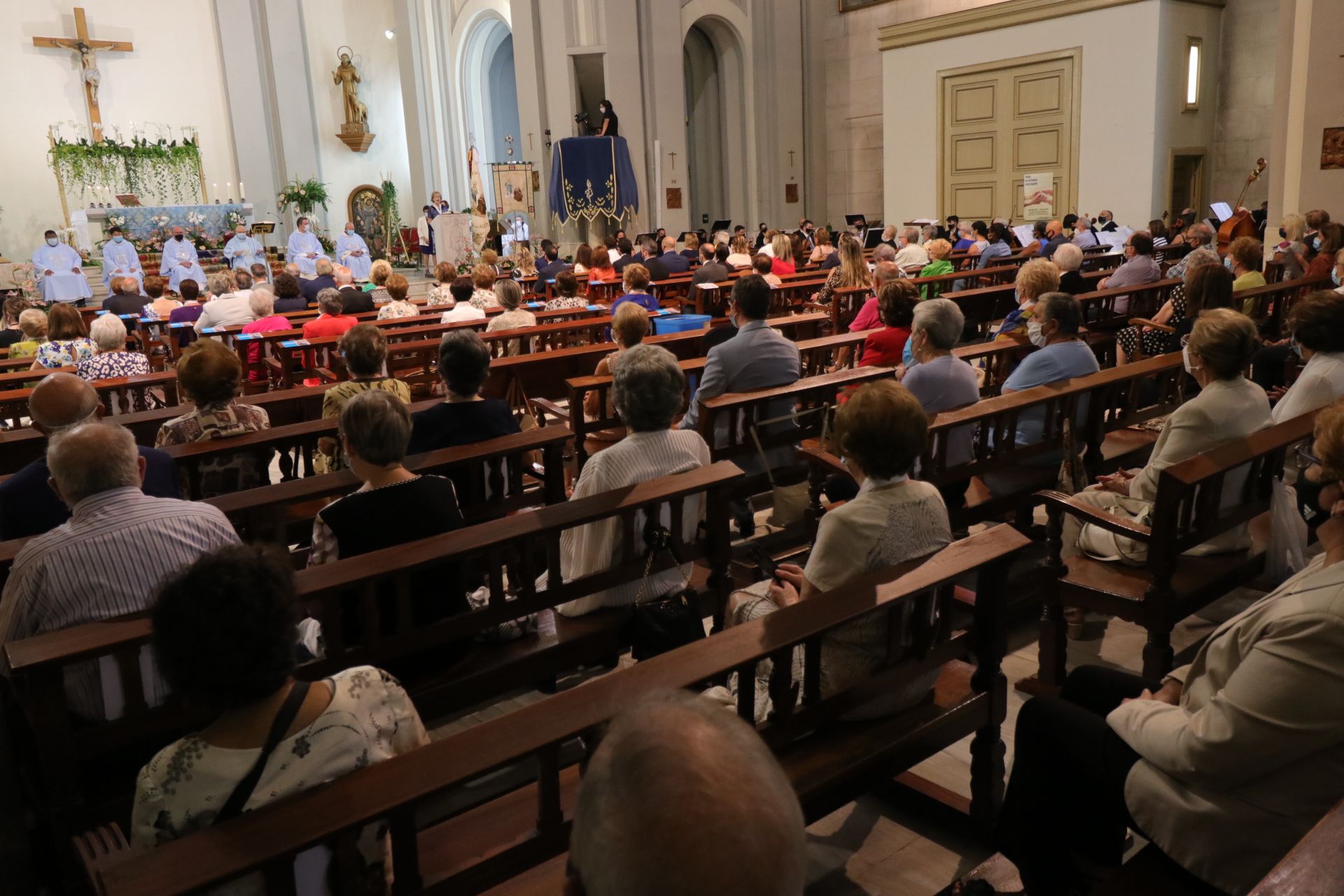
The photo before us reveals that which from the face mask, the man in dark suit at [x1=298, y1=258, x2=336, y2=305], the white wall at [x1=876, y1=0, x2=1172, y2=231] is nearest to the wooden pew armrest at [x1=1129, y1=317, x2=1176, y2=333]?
the face mask

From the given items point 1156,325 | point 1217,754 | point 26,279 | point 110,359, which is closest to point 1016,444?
point 1156,325

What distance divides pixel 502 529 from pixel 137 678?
0.83m

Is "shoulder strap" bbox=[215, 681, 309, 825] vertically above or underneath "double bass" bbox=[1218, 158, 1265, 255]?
underneath

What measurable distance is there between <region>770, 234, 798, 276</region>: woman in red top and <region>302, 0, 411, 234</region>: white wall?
1203 cm

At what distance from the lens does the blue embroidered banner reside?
1628 cm

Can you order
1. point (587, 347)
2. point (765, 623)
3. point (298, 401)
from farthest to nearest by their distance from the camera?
1. point (587, 347)
2. point (298, 401)
3. point (765, 623)

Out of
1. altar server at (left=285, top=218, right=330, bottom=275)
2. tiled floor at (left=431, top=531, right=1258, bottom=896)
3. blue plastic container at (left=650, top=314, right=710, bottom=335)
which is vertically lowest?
tiled floor at (left=431, top=531, right=1258, bottom=896)

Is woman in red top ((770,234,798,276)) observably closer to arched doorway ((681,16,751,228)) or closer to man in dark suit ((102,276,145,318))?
man in dark suit ((102,276,145,318))

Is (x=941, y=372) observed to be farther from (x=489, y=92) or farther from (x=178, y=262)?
(x=489, y=92)

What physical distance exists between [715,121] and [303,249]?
27.0 feet

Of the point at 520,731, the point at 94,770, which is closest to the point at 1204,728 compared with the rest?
the point at 520,731

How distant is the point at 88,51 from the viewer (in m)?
17.3

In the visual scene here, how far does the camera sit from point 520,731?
5.18 ft

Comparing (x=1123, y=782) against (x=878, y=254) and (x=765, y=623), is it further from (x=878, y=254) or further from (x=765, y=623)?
(x=878, y=254)
